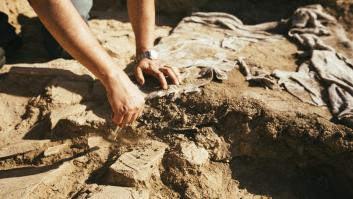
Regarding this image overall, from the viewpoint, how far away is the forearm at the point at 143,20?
271cm

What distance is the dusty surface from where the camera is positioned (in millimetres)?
2307

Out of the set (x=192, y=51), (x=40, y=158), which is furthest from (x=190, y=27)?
(x=40, y=158)

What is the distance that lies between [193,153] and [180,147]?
0.08 metres

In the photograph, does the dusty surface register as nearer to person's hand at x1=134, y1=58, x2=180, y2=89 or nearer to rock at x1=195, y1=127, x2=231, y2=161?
rock at x1=195, y1=127, x2=231, y2=161

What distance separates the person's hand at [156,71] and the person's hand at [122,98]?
538 millimetres

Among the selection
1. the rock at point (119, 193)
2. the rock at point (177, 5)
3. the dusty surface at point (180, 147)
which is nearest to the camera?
the rock at point (119, 193)

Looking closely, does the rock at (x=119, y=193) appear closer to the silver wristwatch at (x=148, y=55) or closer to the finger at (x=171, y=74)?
the finger at (x=171, y=74)

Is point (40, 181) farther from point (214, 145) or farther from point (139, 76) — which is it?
point (214, 145)

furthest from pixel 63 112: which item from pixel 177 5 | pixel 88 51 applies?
pixel 177 5

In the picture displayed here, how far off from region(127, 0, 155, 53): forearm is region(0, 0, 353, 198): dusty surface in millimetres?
398

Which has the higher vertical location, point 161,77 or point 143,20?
point 143,20

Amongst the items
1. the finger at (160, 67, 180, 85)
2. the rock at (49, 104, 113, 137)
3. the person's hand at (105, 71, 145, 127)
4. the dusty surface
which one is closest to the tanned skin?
the person's hand at (105, 71, 145, 127)

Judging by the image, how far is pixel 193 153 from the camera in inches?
95.1

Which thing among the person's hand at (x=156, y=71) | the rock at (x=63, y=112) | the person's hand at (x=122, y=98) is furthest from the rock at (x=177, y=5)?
the person's hand at (x=122, y=98)
